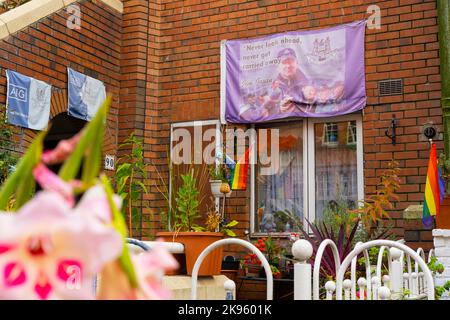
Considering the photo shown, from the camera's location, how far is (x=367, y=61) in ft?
22.0

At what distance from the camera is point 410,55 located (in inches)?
257

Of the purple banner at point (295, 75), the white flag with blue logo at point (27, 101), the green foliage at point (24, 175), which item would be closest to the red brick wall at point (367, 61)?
the purple banner at point (295, 75)

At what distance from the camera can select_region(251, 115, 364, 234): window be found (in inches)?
268

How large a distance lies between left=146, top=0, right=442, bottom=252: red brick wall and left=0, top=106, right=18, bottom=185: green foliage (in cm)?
224

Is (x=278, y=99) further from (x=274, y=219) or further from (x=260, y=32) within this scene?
(x=274, y=219)

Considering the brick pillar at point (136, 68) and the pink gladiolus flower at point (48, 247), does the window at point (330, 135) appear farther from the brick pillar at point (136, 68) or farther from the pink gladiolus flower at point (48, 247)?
the pink gladiolus flower at point (48, 247)

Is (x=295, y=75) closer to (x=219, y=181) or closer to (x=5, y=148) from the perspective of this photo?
(x=219, y=181)

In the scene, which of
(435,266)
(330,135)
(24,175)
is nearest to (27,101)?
(330,135)

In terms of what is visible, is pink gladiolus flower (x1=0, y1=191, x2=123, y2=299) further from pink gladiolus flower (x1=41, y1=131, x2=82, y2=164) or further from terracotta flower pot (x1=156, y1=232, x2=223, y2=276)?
terracotta flower pot (x1=156, y1=232, x2=223, y2=276)

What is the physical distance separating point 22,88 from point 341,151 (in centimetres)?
351

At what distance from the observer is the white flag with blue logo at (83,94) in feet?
22.1

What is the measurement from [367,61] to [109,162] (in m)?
3.20

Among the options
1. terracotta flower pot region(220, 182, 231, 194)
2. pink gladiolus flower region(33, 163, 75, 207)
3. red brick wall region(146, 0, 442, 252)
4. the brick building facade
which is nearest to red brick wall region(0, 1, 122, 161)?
the brick building facade

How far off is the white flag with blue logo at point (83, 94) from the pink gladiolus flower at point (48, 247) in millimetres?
6472
